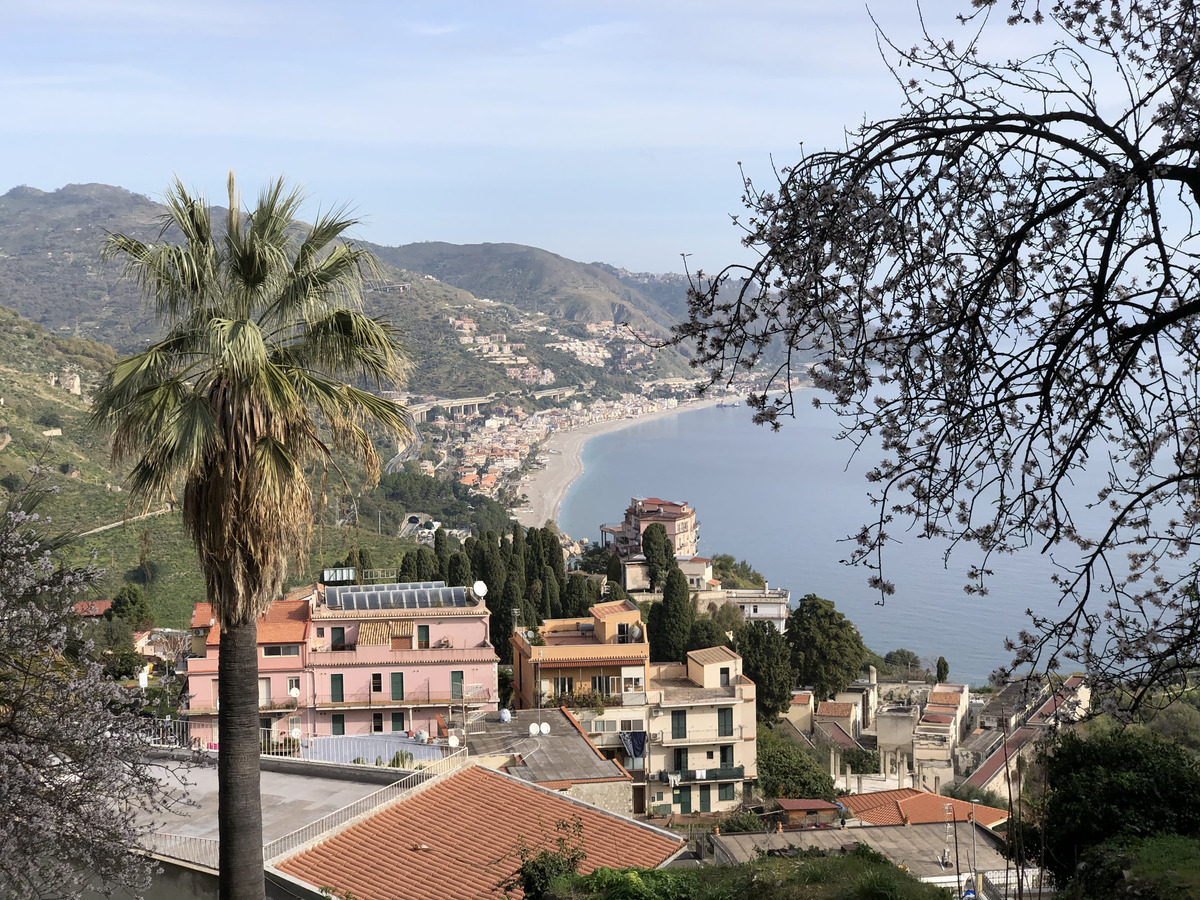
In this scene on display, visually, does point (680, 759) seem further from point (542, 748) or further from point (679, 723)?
point (542, 748)

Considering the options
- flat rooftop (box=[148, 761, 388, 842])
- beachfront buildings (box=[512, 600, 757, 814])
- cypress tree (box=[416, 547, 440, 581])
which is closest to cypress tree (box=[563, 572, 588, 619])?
cypress tree (box=[416, 547, 440, 581])

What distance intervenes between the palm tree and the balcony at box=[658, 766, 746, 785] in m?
17.4

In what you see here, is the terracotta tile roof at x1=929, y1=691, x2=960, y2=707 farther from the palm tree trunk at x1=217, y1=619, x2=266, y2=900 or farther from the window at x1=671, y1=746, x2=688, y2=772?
the palm tree trunk at x1=217, y1=619, x2=266, y2=900

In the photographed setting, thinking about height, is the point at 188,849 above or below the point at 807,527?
above

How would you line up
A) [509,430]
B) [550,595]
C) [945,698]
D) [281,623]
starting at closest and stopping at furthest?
1. [281,623]
2. [945,698]
3. [550,595]
4. [509,430]

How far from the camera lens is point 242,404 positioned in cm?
502

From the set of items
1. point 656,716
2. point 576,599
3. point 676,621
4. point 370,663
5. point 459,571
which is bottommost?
point 656,716

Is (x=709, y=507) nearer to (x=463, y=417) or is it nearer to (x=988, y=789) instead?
(x=463, y=417)

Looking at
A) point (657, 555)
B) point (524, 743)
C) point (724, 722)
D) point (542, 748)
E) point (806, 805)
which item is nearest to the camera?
point (542, 748)

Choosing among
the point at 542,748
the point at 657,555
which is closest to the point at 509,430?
the point at 657,555

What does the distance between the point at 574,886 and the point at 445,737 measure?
7625 millimetres

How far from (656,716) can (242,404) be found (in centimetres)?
1788

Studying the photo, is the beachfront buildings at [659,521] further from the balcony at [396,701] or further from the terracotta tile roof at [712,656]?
the balcony at [396,701]

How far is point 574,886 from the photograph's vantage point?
580 centimetres
